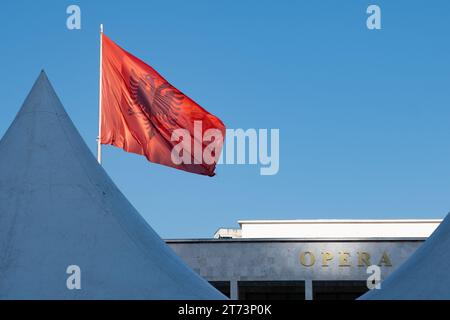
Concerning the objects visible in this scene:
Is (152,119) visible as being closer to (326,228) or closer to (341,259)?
(341,259)

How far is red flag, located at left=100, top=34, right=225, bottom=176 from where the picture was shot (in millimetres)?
28078

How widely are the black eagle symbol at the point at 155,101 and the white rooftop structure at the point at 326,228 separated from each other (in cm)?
1853

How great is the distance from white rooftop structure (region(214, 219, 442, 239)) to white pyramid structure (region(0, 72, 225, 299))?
89.4ft

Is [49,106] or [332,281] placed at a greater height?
[49,106]

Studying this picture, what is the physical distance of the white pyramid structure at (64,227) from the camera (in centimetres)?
1620

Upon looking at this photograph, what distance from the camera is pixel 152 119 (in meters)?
28.4

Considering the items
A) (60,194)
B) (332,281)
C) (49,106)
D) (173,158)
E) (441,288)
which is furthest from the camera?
(332,281)

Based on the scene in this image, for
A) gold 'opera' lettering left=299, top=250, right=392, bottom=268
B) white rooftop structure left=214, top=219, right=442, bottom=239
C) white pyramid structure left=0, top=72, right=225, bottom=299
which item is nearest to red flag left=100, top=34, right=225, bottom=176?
white pyramid structure left=0, top=72, right=225, bottom=299
